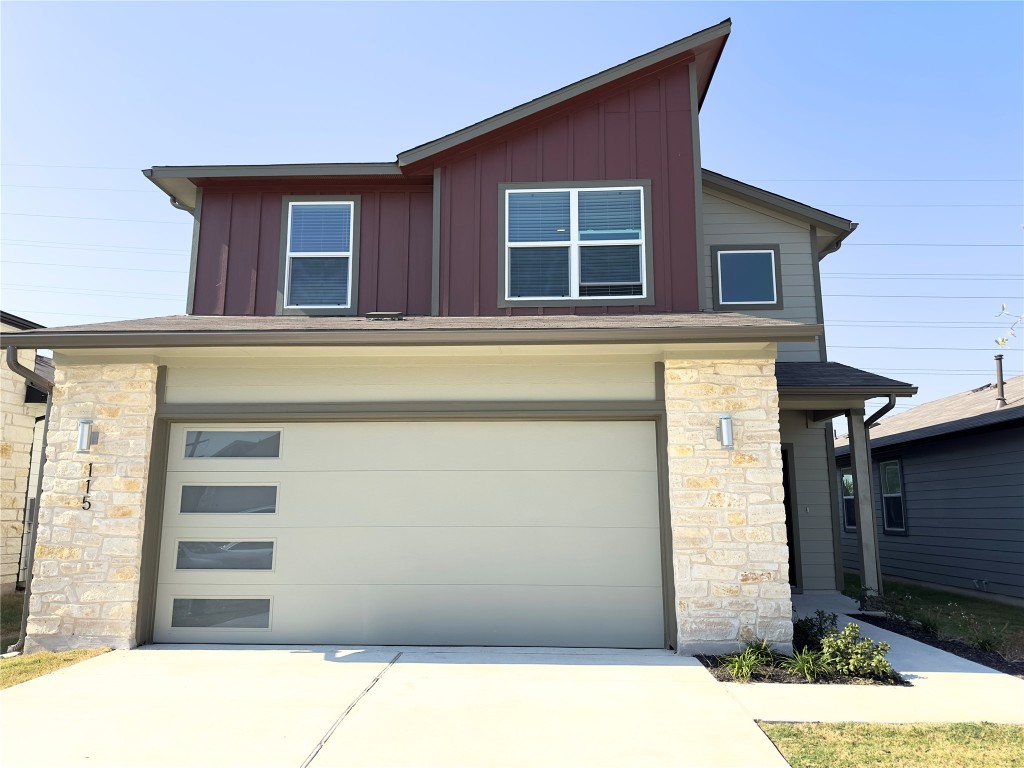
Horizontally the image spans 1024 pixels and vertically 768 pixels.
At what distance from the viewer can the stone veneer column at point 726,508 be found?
614 centimetres

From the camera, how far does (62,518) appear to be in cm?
656

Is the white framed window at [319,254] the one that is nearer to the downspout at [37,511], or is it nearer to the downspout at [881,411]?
the downspout at [37,511]

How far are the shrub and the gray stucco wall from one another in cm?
580

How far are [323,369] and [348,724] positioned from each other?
3.51 m

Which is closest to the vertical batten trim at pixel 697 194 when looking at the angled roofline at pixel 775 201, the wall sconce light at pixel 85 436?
the angled roofline at pixel 775 201

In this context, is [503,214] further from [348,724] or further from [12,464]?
[12,464]

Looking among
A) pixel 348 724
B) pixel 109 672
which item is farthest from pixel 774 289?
pixel 109 672

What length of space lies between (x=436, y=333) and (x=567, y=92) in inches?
149

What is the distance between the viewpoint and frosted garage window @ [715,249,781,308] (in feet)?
32.9

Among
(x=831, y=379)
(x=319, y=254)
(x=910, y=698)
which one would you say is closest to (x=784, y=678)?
(x=910, y=698)

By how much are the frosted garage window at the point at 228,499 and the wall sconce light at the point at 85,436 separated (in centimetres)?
92

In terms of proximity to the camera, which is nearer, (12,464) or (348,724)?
(348,724)

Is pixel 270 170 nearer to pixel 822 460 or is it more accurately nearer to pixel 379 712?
pixel 379 712

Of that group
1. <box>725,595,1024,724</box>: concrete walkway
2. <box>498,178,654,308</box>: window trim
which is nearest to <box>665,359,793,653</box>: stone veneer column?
<box>725,595,1024,724</box>: concrete walkway
